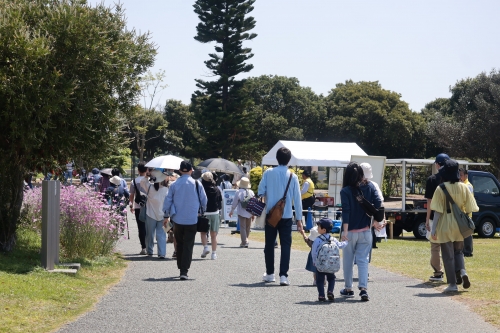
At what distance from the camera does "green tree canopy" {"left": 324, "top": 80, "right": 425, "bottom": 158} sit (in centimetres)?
7025

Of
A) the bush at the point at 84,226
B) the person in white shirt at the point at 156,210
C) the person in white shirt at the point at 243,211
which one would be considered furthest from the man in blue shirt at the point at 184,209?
the person in white shirt at the point at 243,211

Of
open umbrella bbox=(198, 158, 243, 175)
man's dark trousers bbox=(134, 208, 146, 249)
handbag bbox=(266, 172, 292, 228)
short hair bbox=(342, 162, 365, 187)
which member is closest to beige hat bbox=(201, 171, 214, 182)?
man's dark trousers bbox=(134, 208, 146, 249)

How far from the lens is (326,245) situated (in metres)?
9.38

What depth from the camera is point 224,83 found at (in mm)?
55062

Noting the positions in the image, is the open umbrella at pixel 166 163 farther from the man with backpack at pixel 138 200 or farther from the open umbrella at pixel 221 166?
the open umbrella at pixel 221 166

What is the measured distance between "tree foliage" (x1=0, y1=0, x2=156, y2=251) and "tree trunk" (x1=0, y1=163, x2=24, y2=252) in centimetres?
2

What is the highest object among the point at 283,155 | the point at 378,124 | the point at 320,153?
the point at 378,124

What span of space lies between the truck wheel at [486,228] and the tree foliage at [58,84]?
43.3 feet

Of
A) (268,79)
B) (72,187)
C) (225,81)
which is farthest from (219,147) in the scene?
(72,187)

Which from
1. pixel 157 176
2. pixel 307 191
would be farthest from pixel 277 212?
pixel 307 191

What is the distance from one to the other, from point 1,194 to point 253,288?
4801 millimetres

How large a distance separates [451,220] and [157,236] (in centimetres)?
611

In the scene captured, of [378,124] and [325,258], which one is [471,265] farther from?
[378,124]

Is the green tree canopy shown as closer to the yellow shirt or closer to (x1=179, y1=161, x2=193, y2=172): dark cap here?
(x1=179, y1=161, x2=193, y2=172): dark cap
